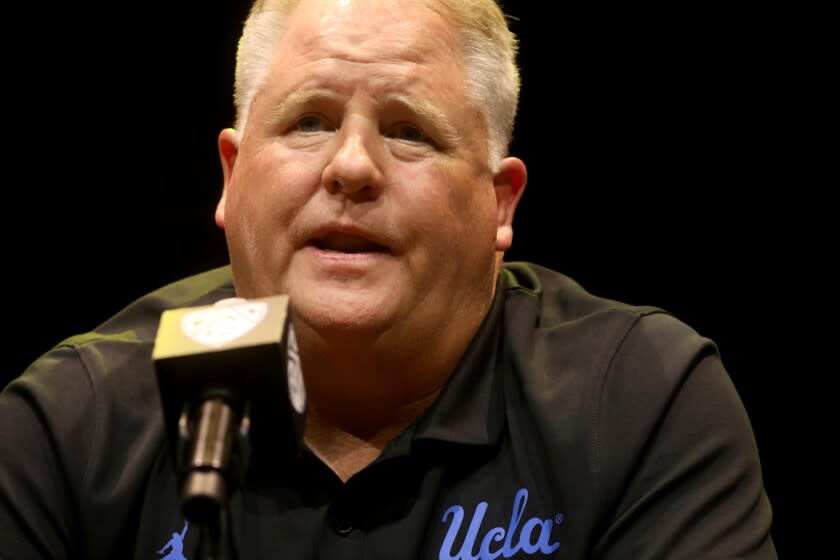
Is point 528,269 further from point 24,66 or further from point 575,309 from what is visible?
point 24,66

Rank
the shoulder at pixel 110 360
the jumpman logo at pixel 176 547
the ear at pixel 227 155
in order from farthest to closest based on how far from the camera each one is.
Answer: the ear at pixel 227 155
the shoulder at pixel 110 360
the jumpman logo at pixel 176 547

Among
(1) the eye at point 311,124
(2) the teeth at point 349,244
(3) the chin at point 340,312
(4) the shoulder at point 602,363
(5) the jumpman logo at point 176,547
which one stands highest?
(1) the eye at point 311,124

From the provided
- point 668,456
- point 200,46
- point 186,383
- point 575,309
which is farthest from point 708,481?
point 200,46

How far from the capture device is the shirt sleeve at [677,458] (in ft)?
5.17

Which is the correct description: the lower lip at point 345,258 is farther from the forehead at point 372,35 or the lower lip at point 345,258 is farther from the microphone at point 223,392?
the microphone at point 223,392

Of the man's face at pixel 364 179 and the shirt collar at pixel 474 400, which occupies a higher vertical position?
the man's face at pixel 364 179

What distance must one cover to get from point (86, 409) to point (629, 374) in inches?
35.1

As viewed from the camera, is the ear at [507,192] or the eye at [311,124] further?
the ear at [507,192]

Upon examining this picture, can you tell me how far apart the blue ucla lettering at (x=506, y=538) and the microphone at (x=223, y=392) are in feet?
1.68

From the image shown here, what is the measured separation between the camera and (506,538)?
167cm

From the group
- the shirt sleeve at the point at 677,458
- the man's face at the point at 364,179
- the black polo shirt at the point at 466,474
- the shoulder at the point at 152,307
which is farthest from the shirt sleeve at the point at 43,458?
the shirt sleeve at the point at 677,458

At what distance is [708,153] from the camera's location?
2447 millimetres

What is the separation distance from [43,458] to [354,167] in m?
0.67

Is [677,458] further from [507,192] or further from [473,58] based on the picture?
[473,58]
